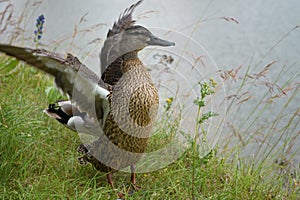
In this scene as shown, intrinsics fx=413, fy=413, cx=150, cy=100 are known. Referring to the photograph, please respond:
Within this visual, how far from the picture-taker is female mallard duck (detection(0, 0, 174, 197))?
2.10 metres

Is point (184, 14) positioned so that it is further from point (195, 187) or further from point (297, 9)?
point (195, 187)

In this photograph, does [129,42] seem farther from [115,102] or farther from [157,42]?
[115,102]

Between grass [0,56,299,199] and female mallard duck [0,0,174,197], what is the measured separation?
0.15 m

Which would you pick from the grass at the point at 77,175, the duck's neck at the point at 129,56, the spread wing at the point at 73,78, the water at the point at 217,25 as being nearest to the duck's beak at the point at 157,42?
the duck's neck at the point at 129,56

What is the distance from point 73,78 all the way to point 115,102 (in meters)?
0.26

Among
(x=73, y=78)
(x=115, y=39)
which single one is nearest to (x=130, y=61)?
(x=115, y=39)

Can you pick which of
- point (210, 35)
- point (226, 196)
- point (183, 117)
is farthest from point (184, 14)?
point (226, 196)

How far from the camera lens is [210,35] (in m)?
6.10

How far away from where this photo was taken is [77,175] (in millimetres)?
2328

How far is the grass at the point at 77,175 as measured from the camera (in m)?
2.13

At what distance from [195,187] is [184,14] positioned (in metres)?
4.37

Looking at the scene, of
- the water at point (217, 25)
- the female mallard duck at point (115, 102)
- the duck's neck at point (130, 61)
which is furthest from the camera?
the water at point (217, 25)

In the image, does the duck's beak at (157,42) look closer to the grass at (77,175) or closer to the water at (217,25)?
the grass at (77,175)

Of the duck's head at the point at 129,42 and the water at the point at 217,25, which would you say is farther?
the water at the point at 217,25
